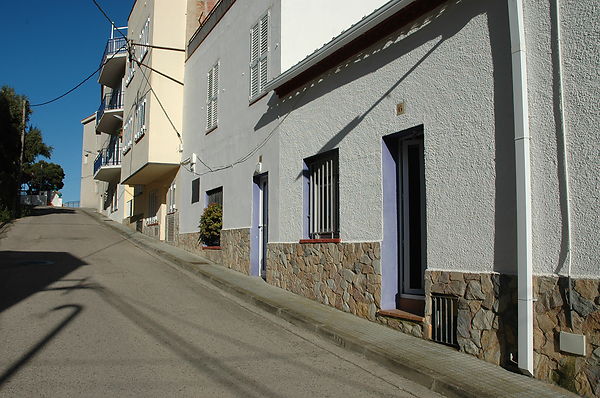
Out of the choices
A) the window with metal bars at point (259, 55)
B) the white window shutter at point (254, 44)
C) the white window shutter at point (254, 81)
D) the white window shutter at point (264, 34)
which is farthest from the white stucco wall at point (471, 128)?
the white window shutter at point (254, 44)

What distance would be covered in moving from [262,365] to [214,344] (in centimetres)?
102

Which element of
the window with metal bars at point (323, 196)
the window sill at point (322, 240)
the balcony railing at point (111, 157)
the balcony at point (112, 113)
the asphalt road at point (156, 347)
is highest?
the balcony at point (112, 113)

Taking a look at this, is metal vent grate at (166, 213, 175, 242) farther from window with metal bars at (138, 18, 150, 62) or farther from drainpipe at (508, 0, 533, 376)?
drainpipe at (508, 0, 533, 376)

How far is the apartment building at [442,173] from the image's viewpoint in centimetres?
522

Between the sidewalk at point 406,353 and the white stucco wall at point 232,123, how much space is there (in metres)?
2.47

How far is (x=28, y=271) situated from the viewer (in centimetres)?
1208

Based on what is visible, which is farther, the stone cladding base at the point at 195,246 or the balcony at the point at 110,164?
the balcony at the point at 110,164

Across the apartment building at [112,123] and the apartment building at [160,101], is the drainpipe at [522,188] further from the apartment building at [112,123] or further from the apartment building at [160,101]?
the apartment building at [112,123]

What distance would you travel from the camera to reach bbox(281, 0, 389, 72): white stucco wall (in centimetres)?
1173

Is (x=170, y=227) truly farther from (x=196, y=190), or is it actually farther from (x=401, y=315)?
(x=401, y=315)

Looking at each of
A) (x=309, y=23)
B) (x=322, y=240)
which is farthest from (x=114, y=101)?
(x=322, y=240)

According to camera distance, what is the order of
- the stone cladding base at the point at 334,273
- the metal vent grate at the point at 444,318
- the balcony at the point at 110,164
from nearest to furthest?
the metal vent grate at the point at 444,318 < the stone cladding base at the point at 334,273 < the balcony at the point at 110,164

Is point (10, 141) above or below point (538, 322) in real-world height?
above

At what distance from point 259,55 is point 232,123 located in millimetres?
2182
